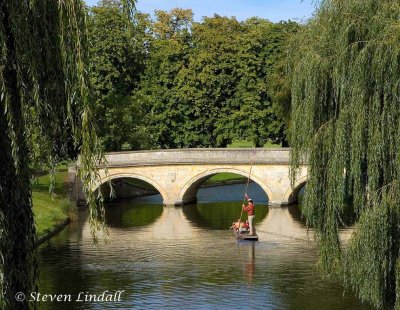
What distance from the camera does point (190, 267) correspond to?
21.4 m

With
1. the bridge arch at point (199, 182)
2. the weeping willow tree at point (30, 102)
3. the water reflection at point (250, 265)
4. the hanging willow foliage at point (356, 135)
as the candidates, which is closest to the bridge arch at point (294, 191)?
the bridge arch at point (199, 182)

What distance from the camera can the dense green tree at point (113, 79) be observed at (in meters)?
42.5

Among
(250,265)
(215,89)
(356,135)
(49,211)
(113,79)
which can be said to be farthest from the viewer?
(215,89)

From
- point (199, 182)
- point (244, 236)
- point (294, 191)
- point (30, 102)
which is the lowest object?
point (244, 236)

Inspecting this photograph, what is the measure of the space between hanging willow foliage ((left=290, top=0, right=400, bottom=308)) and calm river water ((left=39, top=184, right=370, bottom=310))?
3.58 m

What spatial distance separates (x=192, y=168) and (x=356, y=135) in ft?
83.2

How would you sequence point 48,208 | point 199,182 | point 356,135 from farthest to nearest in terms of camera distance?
1. point 199,182
2. point 48,208
3. point 356,135

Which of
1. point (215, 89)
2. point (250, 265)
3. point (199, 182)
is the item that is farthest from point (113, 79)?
point (250, 265)

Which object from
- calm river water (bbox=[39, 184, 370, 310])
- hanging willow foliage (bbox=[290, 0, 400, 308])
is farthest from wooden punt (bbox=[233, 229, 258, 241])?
hanging willow foliage (bbox=[290, 0, 400, 308])

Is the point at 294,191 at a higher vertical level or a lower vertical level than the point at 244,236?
higher

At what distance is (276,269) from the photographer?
69.1ft

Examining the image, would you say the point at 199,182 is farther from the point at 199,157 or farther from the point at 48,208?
the point at 48,208

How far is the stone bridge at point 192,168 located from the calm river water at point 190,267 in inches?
132

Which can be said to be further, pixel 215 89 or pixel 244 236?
pixel 215 89
